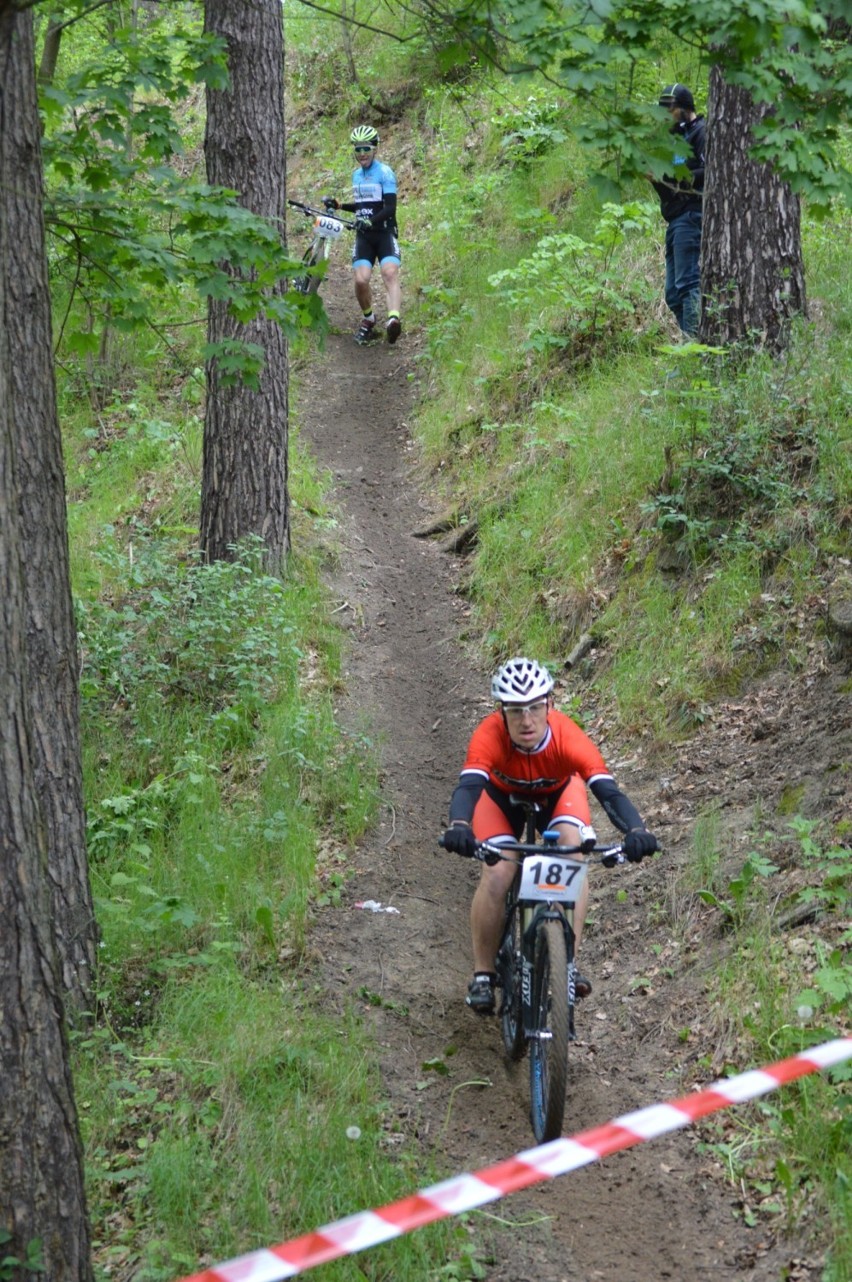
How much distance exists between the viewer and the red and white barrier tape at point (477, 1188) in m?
3.03

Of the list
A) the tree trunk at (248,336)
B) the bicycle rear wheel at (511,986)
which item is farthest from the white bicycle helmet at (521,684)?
the tree trunk at (248,336)

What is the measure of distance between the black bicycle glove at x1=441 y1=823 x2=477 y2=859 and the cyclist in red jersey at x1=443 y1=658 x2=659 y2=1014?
0.8 inches

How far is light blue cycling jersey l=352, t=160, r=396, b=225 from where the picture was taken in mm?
14445

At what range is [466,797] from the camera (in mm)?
5395

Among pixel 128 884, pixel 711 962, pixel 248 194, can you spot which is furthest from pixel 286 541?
pixel 711 962

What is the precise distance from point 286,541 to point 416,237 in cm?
920

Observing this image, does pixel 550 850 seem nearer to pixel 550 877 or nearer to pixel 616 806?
pixel 550 877

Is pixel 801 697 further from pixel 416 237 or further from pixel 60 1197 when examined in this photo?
pixel 416 237

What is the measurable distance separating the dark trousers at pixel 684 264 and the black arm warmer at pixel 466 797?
17.9ft

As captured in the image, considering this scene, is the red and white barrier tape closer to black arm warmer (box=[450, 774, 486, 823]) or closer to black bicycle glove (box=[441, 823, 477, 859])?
black bicycle glove (box=[441, 823, 477, 859])

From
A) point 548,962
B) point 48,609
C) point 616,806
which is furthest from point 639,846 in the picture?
point 48,609

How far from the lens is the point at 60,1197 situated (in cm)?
338

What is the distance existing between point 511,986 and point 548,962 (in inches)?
26.4

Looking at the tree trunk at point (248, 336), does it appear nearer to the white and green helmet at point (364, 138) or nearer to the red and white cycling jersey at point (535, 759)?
the red and white cycling jersey at point (535, 759)
